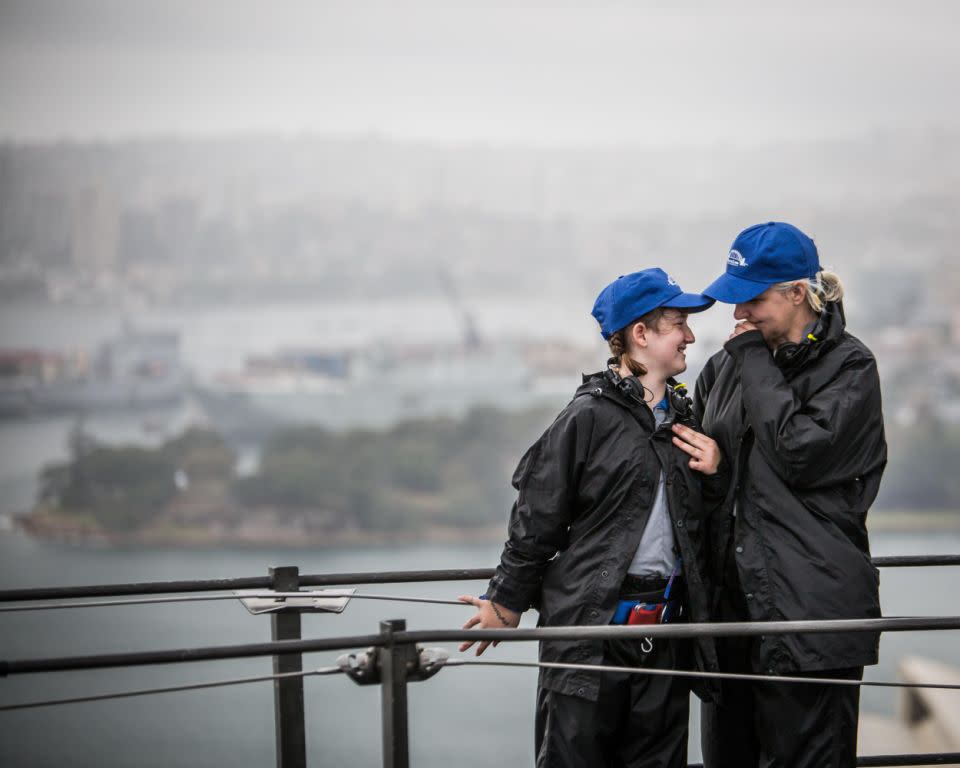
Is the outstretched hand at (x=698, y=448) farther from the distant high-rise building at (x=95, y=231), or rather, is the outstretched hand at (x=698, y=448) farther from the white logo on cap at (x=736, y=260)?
the distant high-rise building at (x=95, y=231)

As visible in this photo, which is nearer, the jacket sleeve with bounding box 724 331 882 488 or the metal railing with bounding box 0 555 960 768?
the metal railing with bounding box 0 555 960 768

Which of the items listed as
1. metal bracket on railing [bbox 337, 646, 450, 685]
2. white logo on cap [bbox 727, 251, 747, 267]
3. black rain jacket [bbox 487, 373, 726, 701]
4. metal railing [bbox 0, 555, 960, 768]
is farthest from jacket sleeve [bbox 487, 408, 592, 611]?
white logo on cap [bbox 727, 251, 747, 267]

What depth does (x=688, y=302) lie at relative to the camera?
1987 millimetres

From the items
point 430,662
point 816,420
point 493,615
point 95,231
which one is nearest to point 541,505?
point 493,615

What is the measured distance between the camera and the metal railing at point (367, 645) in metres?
1.56

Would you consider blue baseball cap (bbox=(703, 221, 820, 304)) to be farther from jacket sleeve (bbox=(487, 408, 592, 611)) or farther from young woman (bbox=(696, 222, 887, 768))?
jacket sleeve (bbox=(487, 408, 592, 611))

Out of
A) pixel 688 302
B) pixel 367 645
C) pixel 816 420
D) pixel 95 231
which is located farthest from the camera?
pixel 95 231

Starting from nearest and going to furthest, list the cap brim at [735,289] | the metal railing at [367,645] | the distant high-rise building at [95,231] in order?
the metal railing at [367,645] → the cap brim at [735,289] → the distant high-rise building at [95,231]

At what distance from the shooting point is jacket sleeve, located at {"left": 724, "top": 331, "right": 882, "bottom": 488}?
1862 millimetres

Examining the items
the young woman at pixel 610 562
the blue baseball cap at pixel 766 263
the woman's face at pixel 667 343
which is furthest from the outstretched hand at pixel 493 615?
the blue baseball cap at pixel 766 263

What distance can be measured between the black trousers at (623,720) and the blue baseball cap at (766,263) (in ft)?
1.91

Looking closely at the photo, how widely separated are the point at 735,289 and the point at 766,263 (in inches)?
2.5

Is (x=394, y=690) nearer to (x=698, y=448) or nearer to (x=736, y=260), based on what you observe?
(x=698, y=448)

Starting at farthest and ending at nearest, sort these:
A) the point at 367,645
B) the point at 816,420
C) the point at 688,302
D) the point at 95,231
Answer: the point at 95,231 < the point at 688,302 < the point at 816,420 < the point at 367,645
